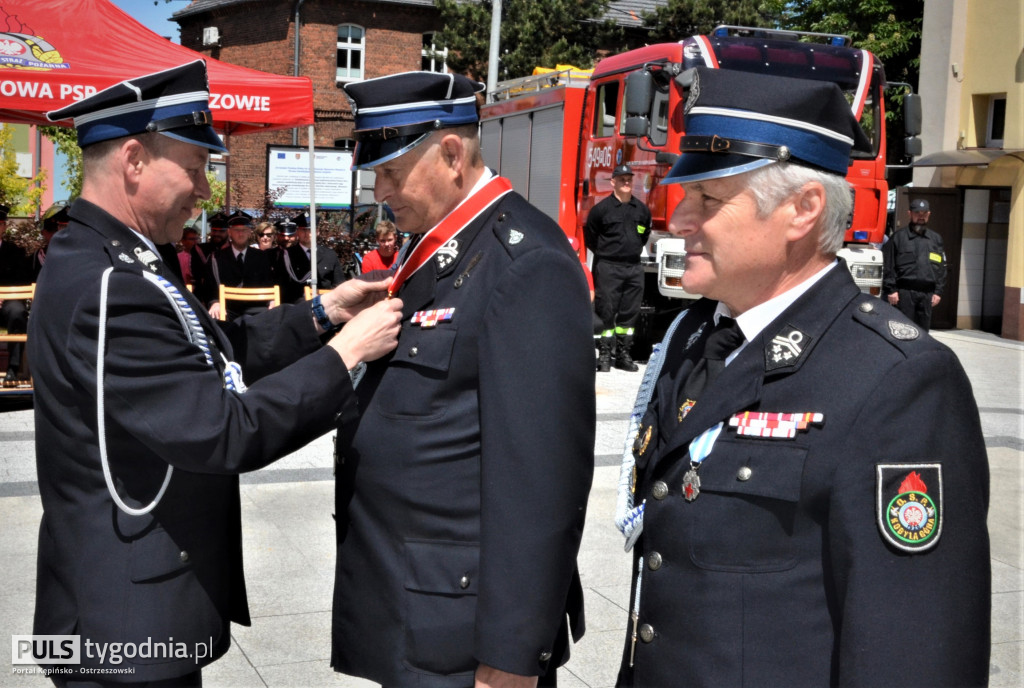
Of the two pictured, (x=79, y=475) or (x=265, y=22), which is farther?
(x=265, y=22)

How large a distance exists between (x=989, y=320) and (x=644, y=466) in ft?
66.1

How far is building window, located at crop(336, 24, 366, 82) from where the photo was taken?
35969 millimetres

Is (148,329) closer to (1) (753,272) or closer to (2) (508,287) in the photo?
(2) (508,287)

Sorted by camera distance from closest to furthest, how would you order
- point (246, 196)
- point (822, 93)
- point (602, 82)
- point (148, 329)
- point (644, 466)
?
point (822, 93) → point (644, 466) → point (148, 329) → point (602, 82) → point (246, 196)

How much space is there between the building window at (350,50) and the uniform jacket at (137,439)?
3496 cm

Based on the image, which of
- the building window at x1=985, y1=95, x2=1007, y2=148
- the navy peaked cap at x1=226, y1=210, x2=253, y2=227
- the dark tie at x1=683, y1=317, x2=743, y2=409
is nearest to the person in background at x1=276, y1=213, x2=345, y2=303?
the navy peaked cap at x1=226, y1=210, x2=253, y2=227

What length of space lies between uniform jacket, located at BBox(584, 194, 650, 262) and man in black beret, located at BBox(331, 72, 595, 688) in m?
9.18

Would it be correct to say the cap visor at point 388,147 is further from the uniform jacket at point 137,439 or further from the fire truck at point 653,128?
the fire truck at point 653,128

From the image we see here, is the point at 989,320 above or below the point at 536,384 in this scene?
below

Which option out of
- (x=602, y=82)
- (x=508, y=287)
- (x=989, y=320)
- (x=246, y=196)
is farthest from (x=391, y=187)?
(x=246, y=196)

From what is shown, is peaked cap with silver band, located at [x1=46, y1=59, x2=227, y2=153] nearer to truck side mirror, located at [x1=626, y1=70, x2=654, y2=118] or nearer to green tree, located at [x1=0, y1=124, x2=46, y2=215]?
truck side mirror, located at [x1=626, y1=70, x2=654, y2=118]

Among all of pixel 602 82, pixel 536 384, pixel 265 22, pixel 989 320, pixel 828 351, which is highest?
pixel 265 22

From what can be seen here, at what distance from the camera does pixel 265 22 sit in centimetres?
3616

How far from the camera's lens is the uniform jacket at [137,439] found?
2.19 metres
